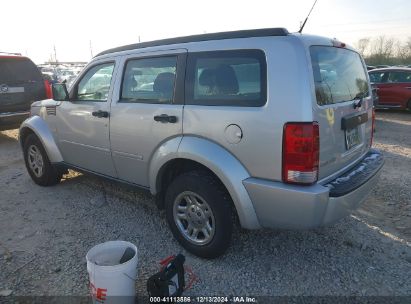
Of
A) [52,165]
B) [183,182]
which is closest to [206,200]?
[183,182]

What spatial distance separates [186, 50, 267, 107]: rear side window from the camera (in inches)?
103

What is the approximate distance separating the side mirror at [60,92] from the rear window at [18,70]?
3.92m

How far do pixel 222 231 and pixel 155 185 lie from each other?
0.85m

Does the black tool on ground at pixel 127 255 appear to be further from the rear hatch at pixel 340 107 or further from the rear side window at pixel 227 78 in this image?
the rear hatch at pixel 340 107

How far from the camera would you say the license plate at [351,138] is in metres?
2.90

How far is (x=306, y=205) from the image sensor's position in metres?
2.45

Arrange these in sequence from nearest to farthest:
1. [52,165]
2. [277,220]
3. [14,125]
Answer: [277,220] < [52,165] < [14,125]

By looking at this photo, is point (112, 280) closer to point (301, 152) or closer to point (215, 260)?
point (215, 260)

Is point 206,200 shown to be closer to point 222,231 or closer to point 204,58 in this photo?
point 222,231

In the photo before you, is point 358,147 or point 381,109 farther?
point 381,109

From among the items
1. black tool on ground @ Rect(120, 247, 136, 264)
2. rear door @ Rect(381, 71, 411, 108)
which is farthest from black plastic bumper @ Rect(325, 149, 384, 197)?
rear door @ Rect(381, 71, 411, 108)

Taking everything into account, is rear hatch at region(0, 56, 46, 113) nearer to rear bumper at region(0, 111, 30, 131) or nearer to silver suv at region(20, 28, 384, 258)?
rear bumper at region(0, 111, 30, 131)

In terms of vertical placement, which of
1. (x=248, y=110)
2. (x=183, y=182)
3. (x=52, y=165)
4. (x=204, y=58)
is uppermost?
(x=204, y=58)

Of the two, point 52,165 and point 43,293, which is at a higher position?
point 52,165
